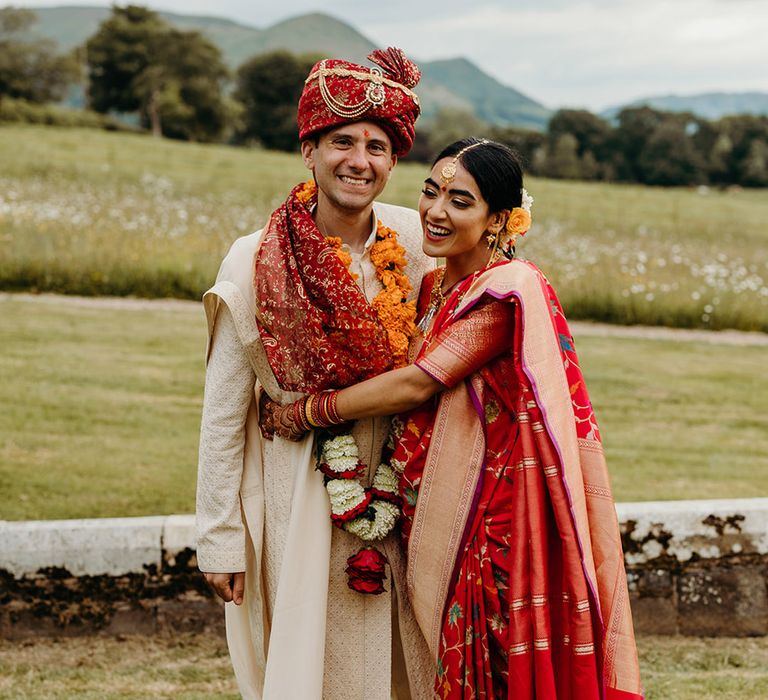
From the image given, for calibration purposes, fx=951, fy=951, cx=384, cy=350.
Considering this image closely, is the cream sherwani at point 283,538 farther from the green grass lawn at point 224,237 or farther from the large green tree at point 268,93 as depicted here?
the large green tree at point 268,93

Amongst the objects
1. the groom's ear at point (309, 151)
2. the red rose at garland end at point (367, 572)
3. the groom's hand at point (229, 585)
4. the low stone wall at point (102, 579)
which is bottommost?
the low stone wall at point (102, 579)

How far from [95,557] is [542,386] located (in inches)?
103

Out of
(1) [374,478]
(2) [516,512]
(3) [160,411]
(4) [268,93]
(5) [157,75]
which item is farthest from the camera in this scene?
(4) [268,93]

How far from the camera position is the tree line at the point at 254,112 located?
5844 centimetres

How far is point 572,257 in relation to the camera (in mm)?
15383

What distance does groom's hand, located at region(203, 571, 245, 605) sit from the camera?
297 centimetres

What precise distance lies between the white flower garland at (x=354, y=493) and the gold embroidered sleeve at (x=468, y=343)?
384 millimetres

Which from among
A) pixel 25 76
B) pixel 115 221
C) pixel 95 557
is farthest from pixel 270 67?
pixel 95 557

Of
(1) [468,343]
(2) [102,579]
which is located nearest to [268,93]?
(2) [102,579]

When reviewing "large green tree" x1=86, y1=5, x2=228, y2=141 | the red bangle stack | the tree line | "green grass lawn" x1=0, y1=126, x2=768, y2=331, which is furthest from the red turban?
"large green tree" x1=86, y1=5, x2=228, y2=141

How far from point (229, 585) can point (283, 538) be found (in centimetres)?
24

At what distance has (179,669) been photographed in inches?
166

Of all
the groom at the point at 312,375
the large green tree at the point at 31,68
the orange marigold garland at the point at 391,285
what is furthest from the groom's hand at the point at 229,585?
the large green tree at the point at 31,68

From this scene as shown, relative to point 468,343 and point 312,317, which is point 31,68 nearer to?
point 312,317
